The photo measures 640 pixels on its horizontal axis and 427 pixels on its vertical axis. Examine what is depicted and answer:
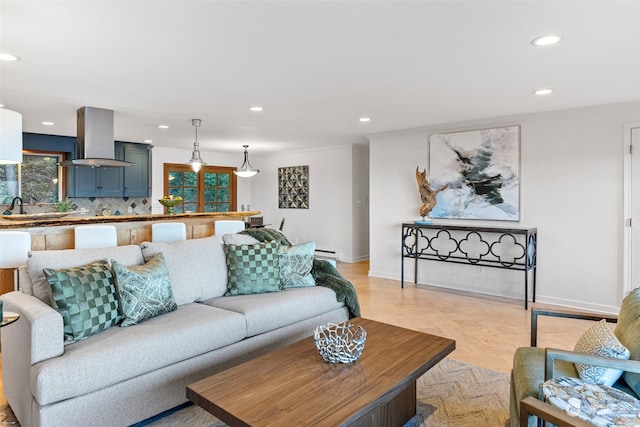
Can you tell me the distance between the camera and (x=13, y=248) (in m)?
3.13

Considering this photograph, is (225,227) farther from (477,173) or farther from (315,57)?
(477,173)

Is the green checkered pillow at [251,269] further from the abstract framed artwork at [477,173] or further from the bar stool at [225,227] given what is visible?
the abstract framed artwork at [477,173]

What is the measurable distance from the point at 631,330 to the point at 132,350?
2.48 meters

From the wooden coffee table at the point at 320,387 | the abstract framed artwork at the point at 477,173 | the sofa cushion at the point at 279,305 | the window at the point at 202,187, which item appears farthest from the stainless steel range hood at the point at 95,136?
the abstract framed artwork at the point at 477,173

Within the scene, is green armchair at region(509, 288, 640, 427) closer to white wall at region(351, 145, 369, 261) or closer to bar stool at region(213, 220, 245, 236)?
bar stool at region(213, 220, 245, 236)

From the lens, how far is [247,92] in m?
3.70

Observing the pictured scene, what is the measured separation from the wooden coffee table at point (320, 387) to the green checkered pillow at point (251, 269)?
3.11 feet

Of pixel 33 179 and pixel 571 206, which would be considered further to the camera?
pixel 33 179

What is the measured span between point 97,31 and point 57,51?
1.79ft

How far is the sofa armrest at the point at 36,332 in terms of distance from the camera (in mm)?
1916

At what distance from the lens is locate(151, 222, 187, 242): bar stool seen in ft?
13.6

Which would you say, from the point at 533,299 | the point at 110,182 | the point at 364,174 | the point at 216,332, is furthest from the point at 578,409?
the point at 110,182

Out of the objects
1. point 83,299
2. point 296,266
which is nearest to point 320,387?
point 83,299

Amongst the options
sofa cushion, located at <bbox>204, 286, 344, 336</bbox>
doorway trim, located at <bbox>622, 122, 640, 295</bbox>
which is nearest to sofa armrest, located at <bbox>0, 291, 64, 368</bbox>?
sofa cushion, located at <bbox>204, 286, 344, 336</bbox>
